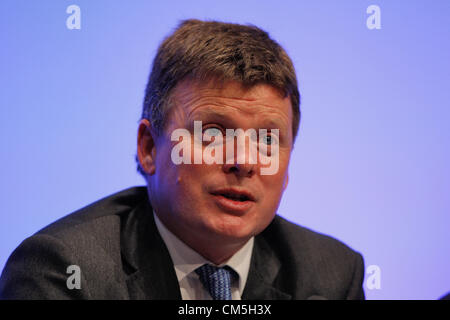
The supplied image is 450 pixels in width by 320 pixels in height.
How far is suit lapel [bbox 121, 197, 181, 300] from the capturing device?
153cm

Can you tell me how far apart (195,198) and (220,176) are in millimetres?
91

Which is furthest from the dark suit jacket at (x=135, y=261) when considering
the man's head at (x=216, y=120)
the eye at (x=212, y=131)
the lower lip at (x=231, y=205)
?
the eye at (x=212, y=131)

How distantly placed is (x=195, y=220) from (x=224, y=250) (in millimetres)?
169

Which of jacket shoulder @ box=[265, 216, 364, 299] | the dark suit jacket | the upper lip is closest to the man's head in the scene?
the upper lip

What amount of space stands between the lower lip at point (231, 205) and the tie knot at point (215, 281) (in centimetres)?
23

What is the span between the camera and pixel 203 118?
150 centimetres

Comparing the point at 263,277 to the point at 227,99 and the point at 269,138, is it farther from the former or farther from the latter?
the point at 227,99

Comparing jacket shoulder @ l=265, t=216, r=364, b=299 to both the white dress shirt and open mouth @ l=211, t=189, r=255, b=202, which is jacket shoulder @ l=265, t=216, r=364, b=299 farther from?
open mouth @ l=211, t=189, r=255, b=202

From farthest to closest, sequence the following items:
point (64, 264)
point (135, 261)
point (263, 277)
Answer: point (263, 277), point (135, 261), point (64, 264)

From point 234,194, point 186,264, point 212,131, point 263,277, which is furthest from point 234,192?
point 263,277

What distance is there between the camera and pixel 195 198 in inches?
58.4
